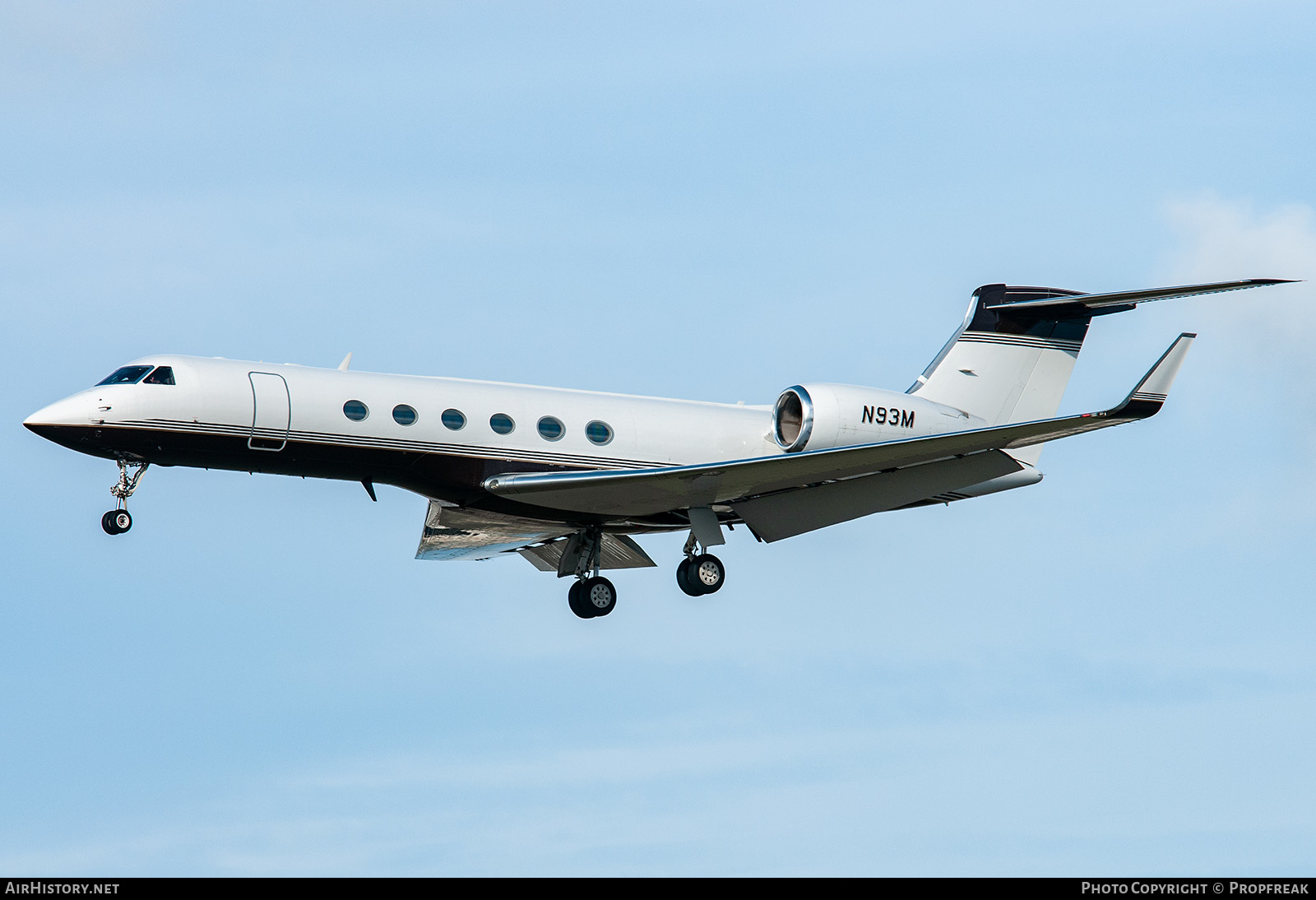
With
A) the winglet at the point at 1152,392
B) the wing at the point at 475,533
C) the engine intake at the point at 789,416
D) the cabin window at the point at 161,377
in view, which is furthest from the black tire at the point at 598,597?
the winglet at the point at 1152,392

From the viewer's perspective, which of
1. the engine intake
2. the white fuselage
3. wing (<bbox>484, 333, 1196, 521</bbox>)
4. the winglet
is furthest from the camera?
the engine intake

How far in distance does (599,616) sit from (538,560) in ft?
10.5

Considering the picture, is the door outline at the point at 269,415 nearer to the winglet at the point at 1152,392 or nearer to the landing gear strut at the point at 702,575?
the landing gear strut at the point at 702,575

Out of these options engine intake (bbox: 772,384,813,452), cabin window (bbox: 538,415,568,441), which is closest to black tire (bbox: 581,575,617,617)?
cabin window (bbox: 538,415,568,441)

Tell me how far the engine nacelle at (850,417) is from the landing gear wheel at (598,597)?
3.64 m

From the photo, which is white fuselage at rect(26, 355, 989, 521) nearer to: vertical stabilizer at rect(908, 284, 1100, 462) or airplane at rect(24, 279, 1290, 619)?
airplane at rect(24, 279, 1290, 619)

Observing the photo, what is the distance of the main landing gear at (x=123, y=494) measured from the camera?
21.6m

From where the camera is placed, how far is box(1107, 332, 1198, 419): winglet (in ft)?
65.4

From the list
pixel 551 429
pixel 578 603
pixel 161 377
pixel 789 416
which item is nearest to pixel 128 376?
pixel 161 377

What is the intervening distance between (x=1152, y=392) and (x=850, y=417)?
475 centimetres

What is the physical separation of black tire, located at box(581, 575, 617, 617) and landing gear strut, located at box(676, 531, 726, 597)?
1.48 meters

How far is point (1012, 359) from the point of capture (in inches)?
1021

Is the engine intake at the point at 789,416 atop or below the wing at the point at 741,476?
atop

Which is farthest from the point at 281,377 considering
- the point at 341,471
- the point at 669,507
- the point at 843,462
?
the point at 843,462
